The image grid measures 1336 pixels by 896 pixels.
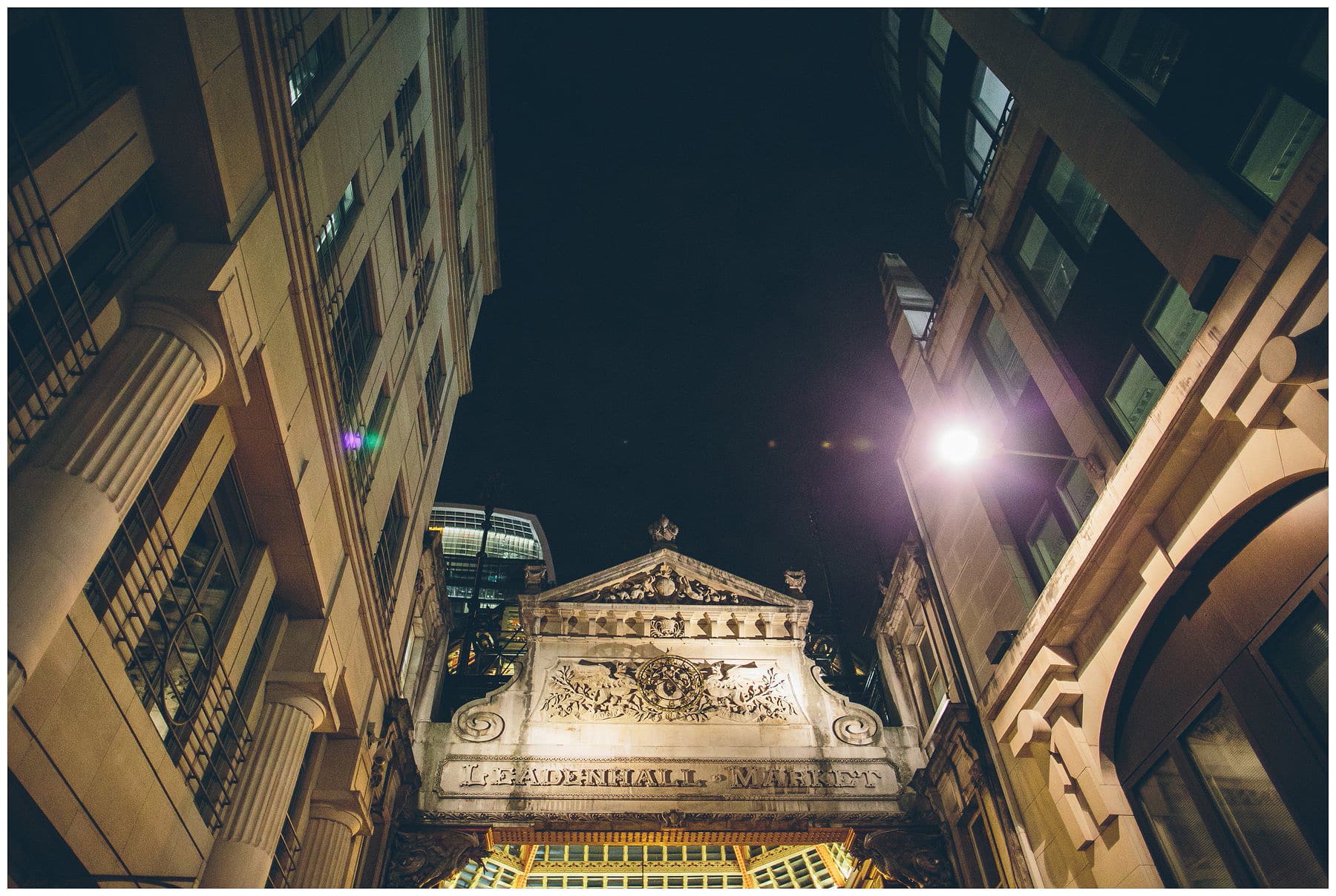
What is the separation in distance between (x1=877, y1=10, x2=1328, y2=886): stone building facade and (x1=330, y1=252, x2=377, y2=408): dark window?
11.6 m

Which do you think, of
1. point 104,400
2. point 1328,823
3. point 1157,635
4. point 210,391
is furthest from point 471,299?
point 1328,823

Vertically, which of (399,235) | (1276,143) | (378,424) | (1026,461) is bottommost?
(1276,143)

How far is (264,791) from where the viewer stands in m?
11.8

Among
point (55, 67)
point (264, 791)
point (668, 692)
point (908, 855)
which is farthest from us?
point (668, 692)

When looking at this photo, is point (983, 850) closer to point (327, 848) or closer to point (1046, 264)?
point (1046, 264)

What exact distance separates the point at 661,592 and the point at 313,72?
15236 millimetres

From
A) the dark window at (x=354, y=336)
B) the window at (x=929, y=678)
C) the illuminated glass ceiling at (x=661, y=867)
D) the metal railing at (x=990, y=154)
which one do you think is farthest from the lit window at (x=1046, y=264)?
the dark window at (x=354, y=336)

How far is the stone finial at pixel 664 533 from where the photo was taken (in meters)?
24.2

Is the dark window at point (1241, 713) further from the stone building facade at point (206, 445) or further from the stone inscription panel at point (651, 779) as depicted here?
the stone building facade at point (206, 445)

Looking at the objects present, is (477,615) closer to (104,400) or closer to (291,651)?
(291,651)

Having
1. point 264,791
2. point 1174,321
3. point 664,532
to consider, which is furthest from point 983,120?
point 264,791

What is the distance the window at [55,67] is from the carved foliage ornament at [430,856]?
1460 centimetres

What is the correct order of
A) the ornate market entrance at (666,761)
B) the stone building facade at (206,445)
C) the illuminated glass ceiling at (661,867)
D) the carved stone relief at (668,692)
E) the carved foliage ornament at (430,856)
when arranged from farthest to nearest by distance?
the illuminated glass ceiling at (661,867), the carved stone relief at (668,692), the ornate market entrance at (666,761), the carved foliage ornament at (430,856), the stone building facade at (206,445)

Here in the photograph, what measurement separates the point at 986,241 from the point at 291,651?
17.3 m
